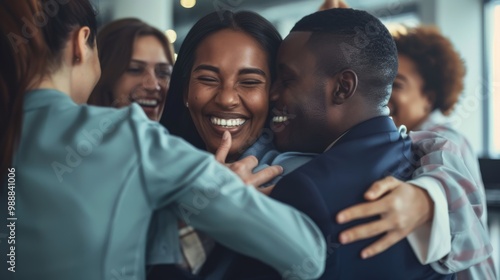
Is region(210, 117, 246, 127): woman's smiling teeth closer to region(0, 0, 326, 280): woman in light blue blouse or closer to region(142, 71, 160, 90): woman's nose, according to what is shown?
region(0, 0, 326, 280): woman in light blue blouse

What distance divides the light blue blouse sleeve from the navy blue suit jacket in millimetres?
42

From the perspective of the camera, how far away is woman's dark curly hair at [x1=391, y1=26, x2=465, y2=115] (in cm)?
218

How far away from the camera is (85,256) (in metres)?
0.76

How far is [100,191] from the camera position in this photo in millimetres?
765

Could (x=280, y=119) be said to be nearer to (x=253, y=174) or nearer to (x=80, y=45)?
(x=253, y=174)

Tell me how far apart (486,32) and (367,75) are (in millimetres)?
4851

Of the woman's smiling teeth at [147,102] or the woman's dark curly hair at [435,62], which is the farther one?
the woman's dark curly hair at [435,62]

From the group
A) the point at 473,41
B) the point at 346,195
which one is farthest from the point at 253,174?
the point at 473,41

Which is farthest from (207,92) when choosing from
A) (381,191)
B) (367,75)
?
(381,191)

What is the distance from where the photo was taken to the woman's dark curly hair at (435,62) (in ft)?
7.16

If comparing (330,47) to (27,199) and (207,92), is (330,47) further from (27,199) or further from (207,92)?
(27,199)

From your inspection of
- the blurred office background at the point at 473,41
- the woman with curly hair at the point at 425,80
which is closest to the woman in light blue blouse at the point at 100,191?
the woman with curly hair at the point at 425,80

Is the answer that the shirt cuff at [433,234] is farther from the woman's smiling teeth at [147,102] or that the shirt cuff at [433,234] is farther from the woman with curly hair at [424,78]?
the woman with curly hair at [424,78]

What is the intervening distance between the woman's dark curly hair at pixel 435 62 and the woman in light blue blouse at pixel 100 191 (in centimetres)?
153
